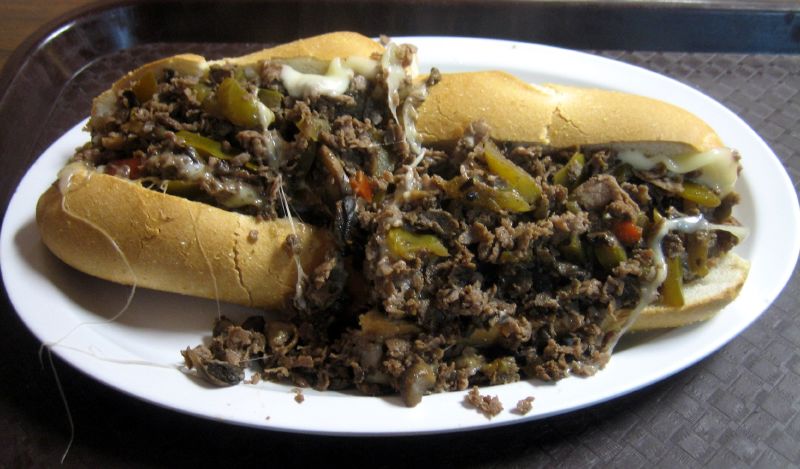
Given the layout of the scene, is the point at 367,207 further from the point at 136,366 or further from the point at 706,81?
the point at 706,81

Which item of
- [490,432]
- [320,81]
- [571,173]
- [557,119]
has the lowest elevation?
[490,432]

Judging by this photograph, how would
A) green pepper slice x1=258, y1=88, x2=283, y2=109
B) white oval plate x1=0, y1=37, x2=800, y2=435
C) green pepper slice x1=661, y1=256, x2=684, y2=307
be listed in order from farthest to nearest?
green pepper slice x1=258, y1=88, x2=283, y2=109 < green pepper slice x1=661, y1=256, x2=684, y2=307 < white oval plate x1=0, y1=37, x2=800, y2=435

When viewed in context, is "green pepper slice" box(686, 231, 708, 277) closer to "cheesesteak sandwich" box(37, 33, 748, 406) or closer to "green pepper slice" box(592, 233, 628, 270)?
"cheesesteak sandwich" box(37, 33, 748, 406)

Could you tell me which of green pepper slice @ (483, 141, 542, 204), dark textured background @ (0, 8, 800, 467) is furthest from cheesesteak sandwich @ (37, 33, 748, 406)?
dark textured background @ (0, 8, 800, 467)

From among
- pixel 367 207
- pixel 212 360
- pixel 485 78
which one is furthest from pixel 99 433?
pixel 485 78

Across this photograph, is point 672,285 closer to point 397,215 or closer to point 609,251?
point 609,251

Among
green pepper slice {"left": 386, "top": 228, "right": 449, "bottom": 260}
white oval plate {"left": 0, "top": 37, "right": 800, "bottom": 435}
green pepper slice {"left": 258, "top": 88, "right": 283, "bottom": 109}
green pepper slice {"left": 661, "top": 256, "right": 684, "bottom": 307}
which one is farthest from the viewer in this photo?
green pepper slice {"left": 258, "top": 88, "right": 283, "bottom": 109}

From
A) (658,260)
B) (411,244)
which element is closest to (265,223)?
(411,244)
